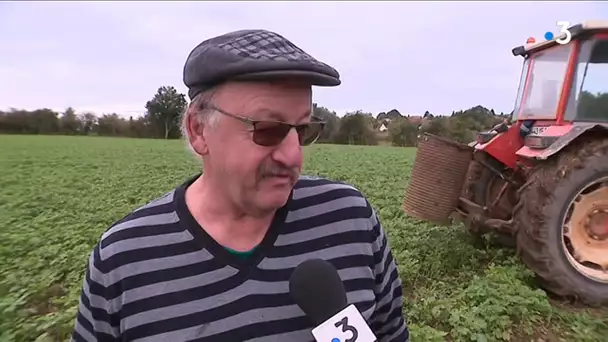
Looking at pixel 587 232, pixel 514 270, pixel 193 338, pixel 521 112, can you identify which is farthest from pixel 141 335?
pixel 521 112

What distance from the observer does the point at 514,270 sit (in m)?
4.80

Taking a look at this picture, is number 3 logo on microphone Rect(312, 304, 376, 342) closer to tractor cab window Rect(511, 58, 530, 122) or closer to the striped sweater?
the striped sweater

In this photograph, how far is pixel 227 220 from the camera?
162cm

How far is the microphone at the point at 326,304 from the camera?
125 cm

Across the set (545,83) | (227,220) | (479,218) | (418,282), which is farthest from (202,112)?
(545,83)

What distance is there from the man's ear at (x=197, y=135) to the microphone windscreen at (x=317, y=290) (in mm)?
463

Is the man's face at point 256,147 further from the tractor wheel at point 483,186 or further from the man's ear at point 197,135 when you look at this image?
the tractor wheel at point 483,186

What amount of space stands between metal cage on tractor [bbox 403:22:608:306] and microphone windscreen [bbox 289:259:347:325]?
12.0 feet

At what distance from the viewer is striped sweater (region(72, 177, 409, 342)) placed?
147cm

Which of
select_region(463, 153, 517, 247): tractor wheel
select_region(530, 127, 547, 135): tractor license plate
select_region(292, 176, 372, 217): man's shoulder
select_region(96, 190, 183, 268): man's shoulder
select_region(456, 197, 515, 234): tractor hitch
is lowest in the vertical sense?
select_region(456, 197, 515, 234): tractor hitch

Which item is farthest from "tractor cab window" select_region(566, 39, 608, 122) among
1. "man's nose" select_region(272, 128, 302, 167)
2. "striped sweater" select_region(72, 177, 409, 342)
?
"man's nose" select_region(272, 128, 302, 167)

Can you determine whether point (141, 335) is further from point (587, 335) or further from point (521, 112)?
point (521, 112)

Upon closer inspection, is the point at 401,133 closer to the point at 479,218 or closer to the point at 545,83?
the point at 545,83

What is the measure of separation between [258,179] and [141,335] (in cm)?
53
